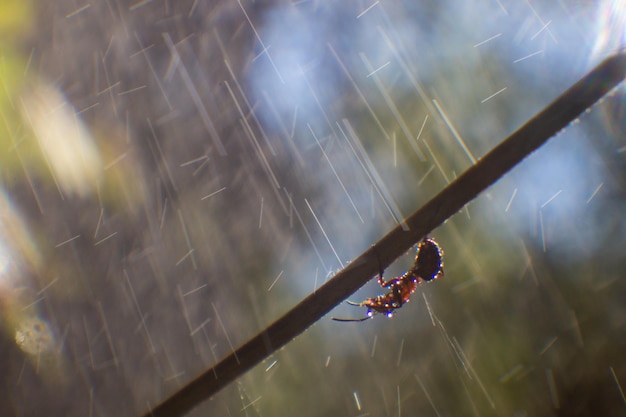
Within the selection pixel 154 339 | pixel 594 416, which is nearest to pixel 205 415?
pixel 154 339

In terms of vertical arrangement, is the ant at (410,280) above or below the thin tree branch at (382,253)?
below

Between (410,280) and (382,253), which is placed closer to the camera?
(382,253)

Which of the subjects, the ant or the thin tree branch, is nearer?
the thin tree branch

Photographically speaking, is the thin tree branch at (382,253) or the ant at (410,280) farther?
the ant at (410,280)

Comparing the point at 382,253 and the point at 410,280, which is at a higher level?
the point at 382,253

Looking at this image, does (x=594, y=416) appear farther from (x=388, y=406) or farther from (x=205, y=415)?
(x=205, y=415)

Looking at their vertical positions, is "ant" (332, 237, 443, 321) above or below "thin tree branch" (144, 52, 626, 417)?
below
